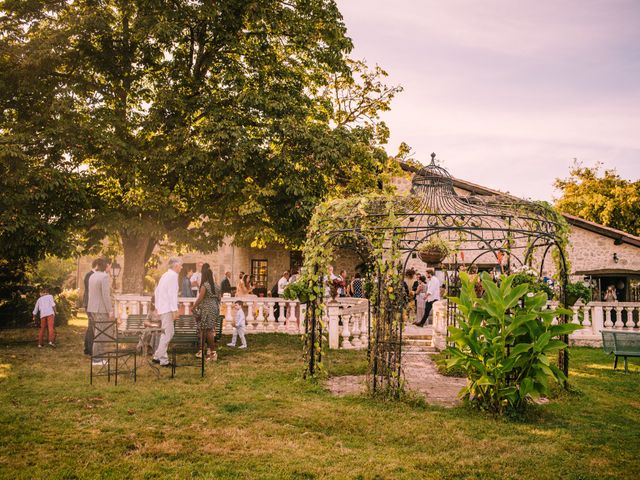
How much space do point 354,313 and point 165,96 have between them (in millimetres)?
7481

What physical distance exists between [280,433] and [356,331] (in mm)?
7433

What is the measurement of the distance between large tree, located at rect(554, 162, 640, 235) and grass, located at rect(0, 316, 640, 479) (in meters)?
25.5

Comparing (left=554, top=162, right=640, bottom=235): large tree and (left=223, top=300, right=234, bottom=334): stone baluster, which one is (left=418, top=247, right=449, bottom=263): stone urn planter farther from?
(left=554, top=162, right=640, bottom=235): large tree

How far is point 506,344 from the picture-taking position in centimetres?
702

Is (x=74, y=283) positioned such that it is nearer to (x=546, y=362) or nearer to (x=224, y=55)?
(x=224, y=55)

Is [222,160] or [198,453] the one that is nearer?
[198,453]

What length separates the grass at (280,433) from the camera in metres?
5.12

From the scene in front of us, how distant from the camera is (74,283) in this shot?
3136 cm

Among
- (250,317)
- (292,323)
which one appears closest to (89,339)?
(250,317)

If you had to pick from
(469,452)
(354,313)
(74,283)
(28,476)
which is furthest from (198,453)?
(74,283)

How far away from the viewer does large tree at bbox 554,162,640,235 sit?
31.4 meters

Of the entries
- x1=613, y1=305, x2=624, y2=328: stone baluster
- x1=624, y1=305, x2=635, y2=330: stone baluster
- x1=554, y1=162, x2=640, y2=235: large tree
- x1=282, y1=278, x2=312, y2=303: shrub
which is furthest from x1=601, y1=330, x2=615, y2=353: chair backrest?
x1=554, y1=162, x2=640, y2=235: large tree

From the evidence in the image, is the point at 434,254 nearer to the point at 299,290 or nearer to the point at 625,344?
the point at 625,344

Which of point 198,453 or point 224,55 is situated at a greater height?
point 224,55
